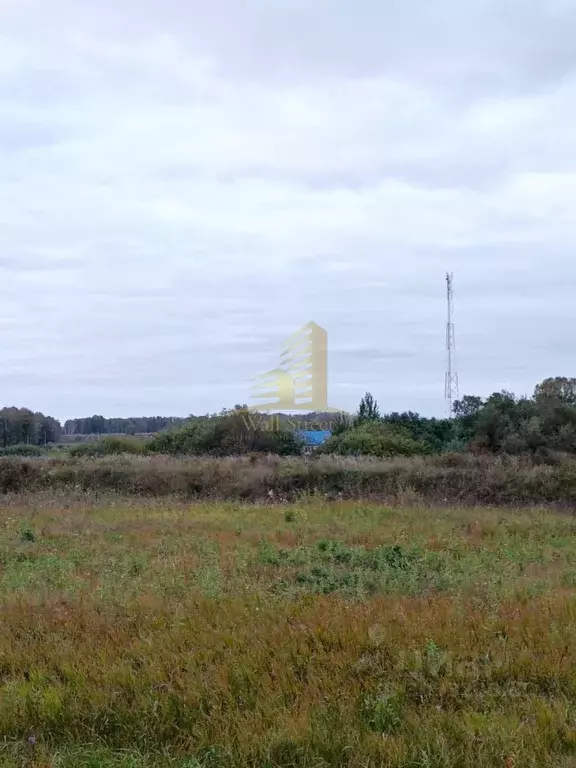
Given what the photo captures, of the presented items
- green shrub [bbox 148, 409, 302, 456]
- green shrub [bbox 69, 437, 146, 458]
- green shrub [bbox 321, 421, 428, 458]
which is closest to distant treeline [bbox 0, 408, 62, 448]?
green shrub [bbox 69, 437, 146, 458]

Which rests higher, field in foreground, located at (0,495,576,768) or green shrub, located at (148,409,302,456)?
green shrub, located at (148,409,302,456)

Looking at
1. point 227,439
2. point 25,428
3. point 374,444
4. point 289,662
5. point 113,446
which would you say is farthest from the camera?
point 25,428

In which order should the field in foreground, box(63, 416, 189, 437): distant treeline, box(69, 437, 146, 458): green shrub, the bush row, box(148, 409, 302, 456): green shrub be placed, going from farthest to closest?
box(63, 416, 189, 437): distant treeline < box(69, 437, 146, 458): green shrub < box(148, 409, 302, 456): green shrub < the bush row < the field in foreground

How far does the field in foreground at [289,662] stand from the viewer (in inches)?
161

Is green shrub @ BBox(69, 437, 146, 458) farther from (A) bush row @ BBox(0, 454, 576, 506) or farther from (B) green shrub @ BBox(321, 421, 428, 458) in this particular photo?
(B) green shrub @ BBox(321, 421, 428, 458)

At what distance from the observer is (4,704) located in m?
4.68

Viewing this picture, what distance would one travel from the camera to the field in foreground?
4082 mm

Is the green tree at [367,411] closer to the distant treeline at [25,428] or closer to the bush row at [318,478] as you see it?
the bush row at [318,478]

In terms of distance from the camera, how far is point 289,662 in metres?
5.19

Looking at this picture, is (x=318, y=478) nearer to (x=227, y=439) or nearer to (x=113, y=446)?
(x=227, y=439)

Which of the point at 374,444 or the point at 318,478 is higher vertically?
the point at 374,444

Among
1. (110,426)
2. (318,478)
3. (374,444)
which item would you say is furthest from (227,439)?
(110,426)

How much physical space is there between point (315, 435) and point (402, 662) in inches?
1257

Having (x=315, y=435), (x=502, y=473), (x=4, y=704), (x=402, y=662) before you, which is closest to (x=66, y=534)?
(x=4, y=704)
